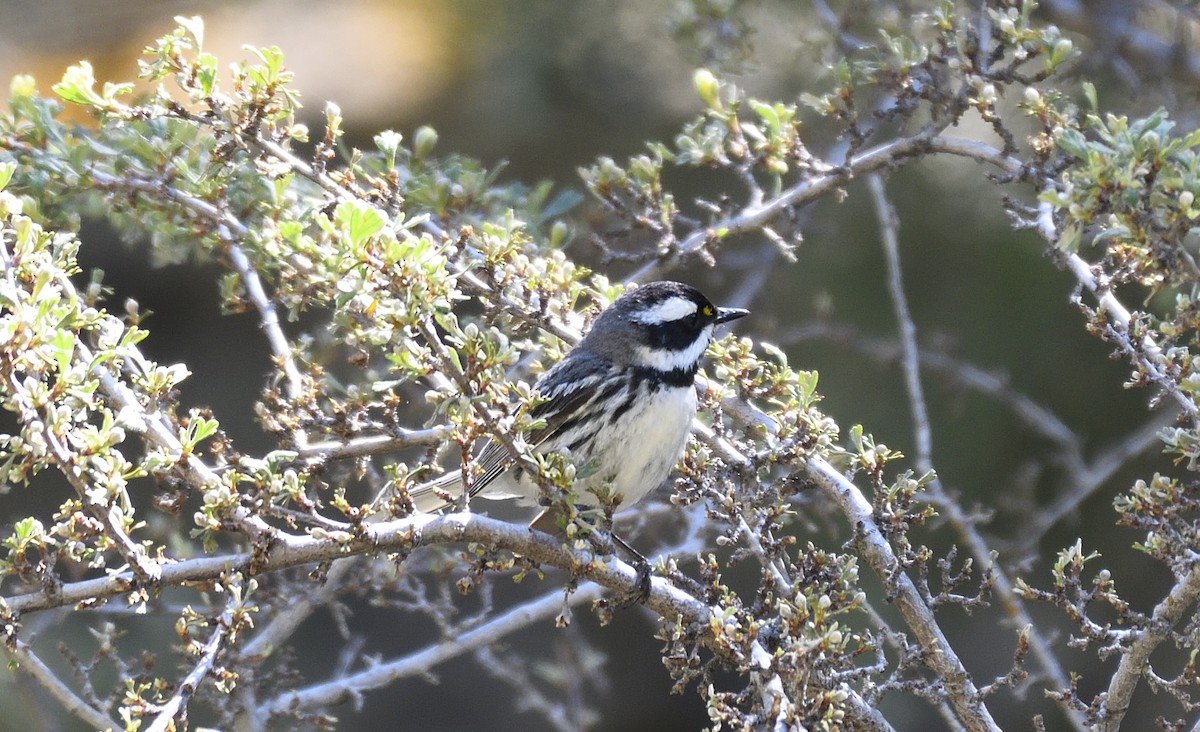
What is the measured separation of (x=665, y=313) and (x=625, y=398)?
0.35 m

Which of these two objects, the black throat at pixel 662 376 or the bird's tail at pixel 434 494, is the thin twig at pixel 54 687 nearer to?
the bird's tail at pixel 434 494

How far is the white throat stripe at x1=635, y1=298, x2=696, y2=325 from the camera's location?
390 cm

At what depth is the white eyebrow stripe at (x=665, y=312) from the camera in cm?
390

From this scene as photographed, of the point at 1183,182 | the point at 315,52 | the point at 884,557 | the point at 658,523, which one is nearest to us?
the point at 1183,182

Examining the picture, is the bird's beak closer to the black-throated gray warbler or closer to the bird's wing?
the black-throated gray warbler

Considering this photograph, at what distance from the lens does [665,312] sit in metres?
3.92

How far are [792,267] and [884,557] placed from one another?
3.91 meters

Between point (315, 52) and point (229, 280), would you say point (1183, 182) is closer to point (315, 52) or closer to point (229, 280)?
point (229, 280)

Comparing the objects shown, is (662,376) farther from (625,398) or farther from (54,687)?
(54,687)

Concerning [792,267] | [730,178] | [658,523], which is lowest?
[658,523]

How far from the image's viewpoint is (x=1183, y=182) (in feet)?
7.53

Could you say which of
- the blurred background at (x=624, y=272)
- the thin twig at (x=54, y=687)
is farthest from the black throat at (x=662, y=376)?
the thin twig at (x=54, y=687)

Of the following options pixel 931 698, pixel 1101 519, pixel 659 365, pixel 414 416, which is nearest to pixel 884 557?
pixel 931 698

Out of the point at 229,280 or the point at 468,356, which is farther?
the point at 229,280
